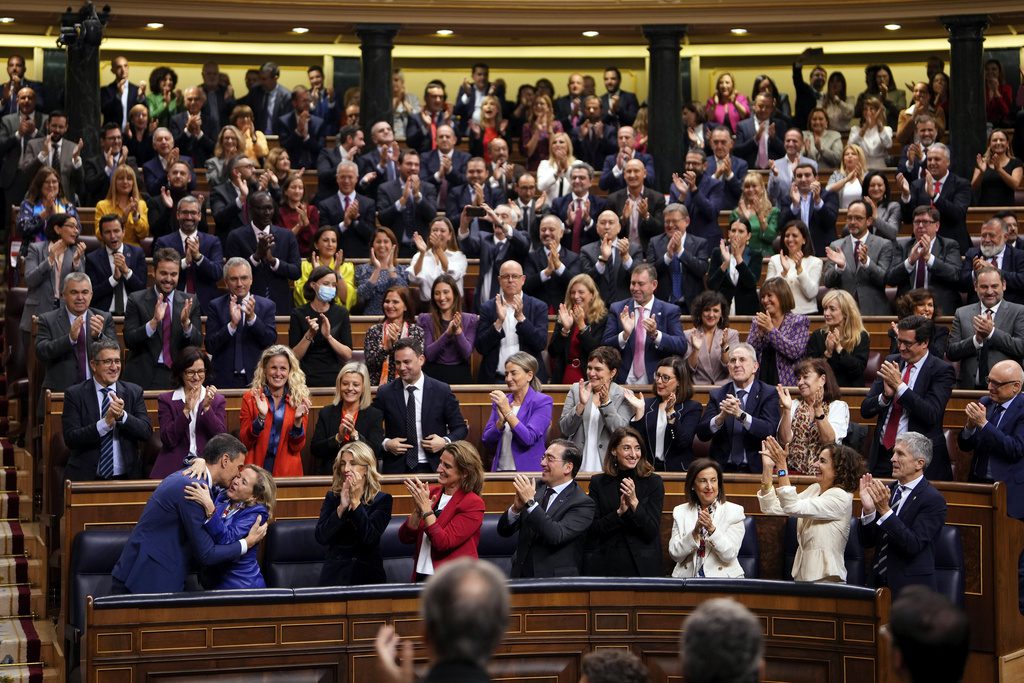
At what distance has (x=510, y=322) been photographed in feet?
26.4

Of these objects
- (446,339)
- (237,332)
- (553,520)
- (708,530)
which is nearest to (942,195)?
(446,339)

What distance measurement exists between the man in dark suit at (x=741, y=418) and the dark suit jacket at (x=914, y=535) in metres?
1.17

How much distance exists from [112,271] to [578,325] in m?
2.58

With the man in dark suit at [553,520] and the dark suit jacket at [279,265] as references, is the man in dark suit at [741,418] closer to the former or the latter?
the man in dark suit at [553,520]

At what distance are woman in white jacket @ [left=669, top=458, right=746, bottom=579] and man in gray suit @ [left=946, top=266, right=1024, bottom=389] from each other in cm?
221

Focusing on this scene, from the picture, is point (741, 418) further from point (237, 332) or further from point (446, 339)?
point (237, 332)

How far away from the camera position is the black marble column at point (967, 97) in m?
11.5

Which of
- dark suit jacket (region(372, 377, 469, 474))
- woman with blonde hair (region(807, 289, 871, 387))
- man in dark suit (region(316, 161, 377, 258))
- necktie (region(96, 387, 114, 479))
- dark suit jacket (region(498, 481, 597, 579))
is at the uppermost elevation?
man in dark suit (region(316, 161, 377, 258))

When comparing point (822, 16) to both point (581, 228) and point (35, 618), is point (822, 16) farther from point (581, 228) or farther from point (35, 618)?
point (35, 618)

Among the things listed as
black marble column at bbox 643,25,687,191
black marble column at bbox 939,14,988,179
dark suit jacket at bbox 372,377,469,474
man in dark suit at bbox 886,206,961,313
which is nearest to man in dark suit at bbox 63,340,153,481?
dark suit jacket at bbox 372,377,469,474

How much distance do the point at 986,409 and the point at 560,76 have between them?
8.37 meters

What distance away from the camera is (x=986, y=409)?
702cm

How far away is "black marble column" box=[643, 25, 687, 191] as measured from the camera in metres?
11.9

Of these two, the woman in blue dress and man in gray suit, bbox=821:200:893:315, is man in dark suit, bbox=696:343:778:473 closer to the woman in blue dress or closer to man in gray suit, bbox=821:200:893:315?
man in gray suit, bbox=821:200:893:315
